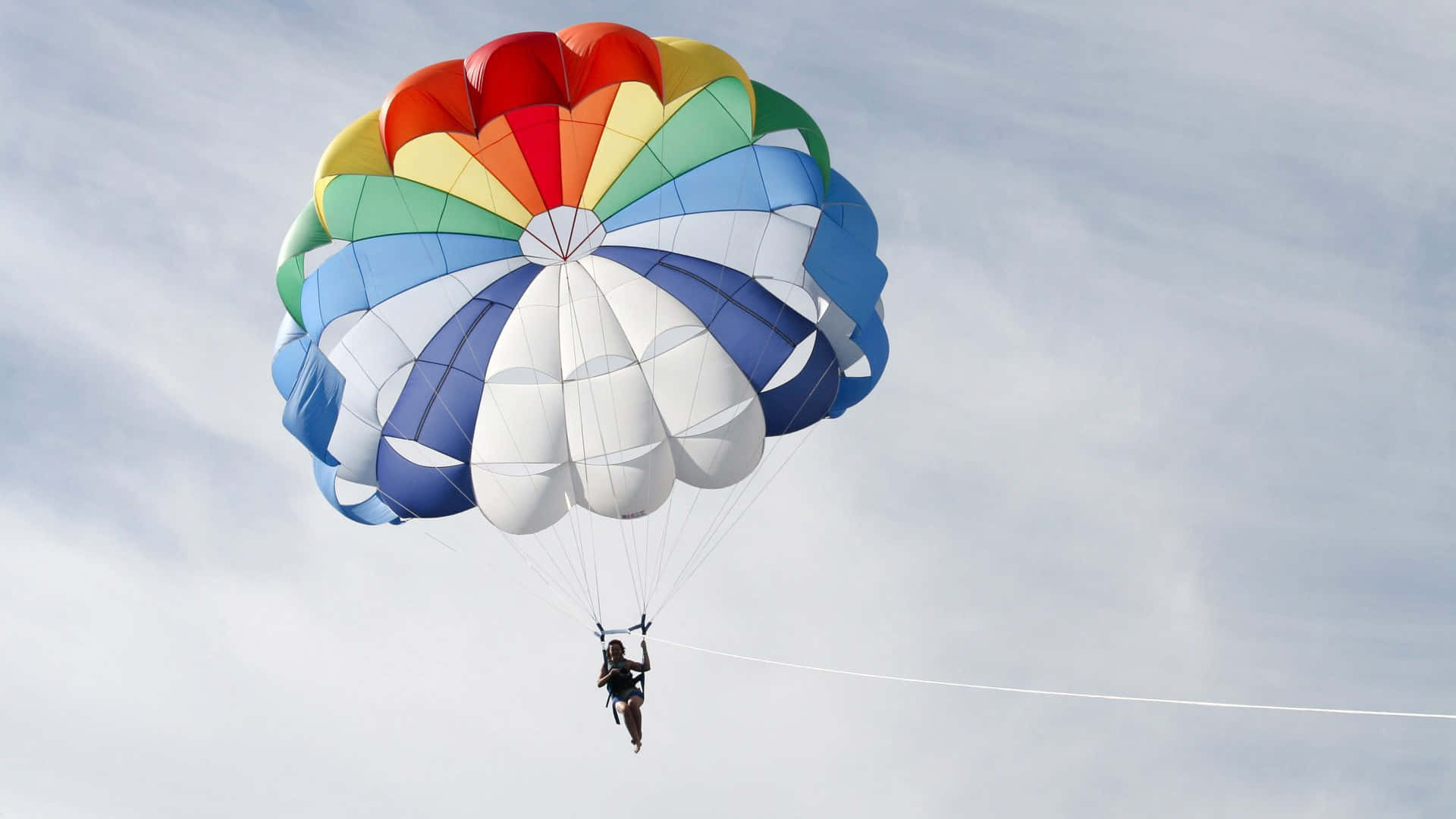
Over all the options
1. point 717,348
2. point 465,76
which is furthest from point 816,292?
point 465,76

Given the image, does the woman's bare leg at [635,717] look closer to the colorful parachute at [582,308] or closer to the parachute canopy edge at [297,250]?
the colorful parachute at [582,308]

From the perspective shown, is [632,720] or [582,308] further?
[582,308]

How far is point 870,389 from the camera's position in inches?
601

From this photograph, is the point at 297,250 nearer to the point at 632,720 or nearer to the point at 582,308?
the point at 582,308

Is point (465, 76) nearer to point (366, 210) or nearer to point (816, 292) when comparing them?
point (366, 210)

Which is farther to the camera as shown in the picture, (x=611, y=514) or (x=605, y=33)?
(x=611, y=514)

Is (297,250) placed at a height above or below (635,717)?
above

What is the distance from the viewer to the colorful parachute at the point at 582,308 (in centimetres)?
1435

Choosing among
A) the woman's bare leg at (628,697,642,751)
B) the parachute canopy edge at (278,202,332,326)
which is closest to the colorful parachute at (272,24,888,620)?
the parachute canopy edge at (278,202,332,326)

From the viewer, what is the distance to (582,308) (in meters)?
14.9

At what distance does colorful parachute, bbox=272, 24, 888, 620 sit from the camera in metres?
14.4

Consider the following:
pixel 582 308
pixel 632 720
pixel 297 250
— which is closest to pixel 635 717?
pixel 632 720

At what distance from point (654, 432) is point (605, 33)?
3849mm

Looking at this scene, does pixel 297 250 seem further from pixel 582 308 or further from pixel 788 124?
pixel 788 124
